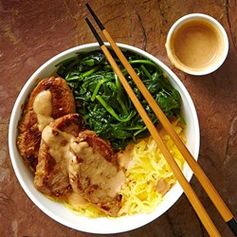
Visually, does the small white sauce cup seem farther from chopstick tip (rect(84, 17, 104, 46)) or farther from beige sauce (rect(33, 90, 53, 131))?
beige sauce (rect(33, 90, 53, 131))

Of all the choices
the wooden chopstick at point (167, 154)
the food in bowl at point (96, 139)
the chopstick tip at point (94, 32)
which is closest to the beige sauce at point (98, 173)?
the food in bowl at point (96, 139)

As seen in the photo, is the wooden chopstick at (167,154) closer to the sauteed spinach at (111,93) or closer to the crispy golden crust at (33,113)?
the sauteed spinach at (111,93)


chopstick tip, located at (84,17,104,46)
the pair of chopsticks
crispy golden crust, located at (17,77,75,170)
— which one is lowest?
the pair of chopsticks

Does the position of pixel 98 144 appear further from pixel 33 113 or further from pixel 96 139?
pixel 33 113

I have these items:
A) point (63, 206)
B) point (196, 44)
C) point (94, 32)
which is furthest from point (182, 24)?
point (63, 206)

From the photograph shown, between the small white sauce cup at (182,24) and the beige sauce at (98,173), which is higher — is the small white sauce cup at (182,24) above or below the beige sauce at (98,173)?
above

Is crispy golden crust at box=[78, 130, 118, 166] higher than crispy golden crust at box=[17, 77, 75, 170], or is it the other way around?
crispy golden crust at box=[17, 77, 75, 170]

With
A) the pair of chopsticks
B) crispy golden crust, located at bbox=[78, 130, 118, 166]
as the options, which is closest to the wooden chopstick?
the pair of chopsticks
